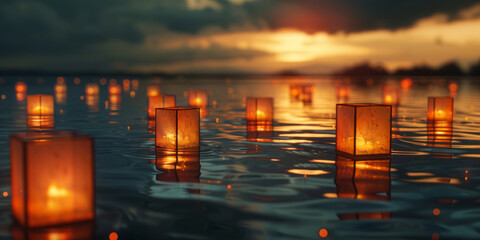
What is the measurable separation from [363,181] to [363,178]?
258mm

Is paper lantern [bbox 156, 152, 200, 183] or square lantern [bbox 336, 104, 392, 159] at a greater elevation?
square lantern [bbox 336, 104, 392, 159]

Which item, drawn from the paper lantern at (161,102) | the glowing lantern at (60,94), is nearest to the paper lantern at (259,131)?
the paper lantern at (161,102)

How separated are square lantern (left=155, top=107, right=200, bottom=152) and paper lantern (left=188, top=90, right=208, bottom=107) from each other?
55.2 ft

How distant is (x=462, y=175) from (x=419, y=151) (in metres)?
2.87

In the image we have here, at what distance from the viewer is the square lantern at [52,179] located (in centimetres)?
566

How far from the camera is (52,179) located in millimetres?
5785

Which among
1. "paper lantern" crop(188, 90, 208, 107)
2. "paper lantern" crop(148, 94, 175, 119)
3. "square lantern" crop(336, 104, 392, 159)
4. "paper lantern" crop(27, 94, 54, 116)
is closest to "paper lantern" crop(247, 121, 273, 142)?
"paper lantern" crop(148, 94, 175, 119)

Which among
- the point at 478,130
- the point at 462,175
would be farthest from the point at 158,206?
the point at 478,130

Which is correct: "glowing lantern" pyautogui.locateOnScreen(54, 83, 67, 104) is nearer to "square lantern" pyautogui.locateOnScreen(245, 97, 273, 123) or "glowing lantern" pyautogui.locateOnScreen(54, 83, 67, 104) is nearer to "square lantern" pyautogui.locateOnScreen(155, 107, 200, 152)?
"square lantern" pyautogui.locateOnScreen(245, 97, 273, 123)

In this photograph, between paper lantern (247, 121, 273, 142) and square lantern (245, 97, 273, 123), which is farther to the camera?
square lantern (245, 97, 273, 123)

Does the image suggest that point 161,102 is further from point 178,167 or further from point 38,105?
point 178,167

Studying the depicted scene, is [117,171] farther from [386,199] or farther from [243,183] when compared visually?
[386,199]

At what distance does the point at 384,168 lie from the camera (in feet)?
31.5

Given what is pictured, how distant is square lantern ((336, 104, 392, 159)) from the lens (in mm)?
10555
